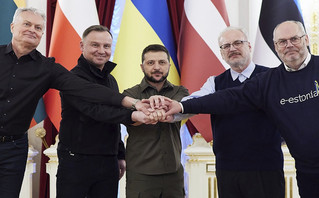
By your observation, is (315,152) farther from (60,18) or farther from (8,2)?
(8,2)

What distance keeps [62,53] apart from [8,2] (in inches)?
31.6

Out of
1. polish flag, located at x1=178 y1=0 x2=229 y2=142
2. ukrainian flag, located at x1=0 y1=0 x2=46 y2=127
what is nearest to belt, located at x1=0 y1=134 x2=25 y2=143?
ukrainian flag, located at x1=0 y1=0 x2=46 y2=127

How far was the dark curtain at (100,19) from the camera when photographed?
321 cm

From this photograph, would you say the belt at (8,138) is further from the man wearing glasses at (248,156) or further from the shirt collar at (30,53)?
the man wearing glasses at (248,156)

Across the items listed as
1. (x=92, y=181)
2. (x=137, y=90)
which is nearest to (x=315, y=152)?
(x=137, y=90)

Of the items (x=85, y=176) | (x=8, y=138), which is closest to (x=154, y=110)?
(x=85, y=176)

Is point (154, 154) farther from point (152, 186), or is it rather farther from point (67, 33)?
point (67, 33)

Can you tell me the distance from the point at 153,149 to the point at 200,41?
149cm

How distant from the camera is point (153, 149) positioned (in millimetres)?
1902

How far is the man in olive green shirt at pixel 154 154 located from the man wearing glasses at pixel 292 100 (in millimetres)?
184

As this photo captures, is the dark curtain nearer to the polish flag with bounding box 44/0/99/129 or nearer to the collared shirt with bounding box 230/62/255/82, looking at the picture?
the polish flag with bounding box 44/0/99/129

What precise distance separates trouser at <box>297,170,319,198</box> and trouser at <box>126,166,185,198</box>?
67 cm

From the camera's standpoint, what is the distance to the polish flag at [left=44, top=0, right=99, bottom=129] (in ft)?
10.0

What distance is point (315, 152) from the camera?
1590 millimetres
